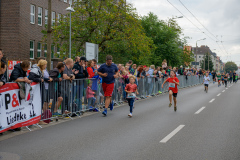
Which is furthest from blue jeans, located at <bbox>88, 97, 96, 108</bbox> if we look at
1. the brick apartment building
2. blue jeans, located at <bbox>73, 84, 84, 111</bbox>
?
the brick apartment building

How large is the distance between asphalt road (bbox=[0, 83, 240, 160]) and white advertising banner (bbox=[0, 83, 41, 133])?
52 cm

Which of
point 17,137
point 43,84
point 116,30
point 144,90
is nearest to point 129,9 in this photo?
point 116,30

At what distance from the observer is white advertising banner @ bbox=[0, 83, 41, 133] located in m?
8.14

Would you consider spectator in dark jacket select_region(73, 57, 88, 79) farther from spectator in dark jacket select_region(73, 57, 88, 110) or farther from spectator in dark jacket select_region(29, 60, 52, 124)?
spectator in dark jacket select_region(29, 60, 52, 124)

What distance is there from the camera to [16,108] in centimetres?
868

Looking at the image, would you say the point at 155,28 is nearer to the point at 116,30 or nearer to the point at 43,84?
the point at 116,30

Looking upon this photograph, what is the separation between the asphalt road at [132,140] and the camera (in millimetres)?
5965

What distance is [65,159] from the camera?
570cm

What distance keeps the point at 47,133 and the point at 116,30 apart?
2519 centimetres

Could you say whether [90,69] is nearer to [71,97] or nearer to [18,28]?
[71,97]

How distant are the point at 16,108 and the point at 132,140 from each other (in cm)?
321

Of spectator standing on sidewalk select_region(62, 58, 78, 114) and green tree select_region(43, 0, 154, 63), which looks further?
green tree select_region(43, 0, 154, 63)

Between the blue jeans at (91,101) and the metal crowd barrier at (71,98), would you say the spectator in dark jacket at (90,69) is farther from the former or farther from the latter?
the blue jeans at (91,101)

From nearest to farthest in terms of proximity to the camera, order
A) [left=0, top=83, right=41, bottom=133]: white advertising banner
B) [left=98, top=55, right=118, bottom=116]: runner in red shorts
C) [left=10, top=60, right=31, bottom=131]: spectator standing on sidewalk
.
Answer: [left=0, top=83, right=41, bottom=133]: white advertising banner → [left=10, top=60, right=31, bottom=131]: spectator standing on sidewalk → [left=98, top=55, right=118, bottom=116]: runner in red shorts
